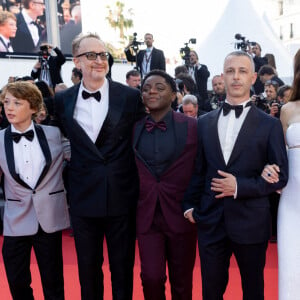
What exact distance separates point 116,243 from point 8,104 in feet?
3.52

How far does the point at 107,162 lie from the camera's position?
236 cm

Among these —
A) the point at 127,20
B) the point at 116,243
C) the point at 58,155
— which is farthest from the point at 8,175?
the point at 127,20

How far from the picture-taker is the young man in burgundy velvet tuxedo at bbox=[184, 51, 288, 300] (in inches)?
79.9

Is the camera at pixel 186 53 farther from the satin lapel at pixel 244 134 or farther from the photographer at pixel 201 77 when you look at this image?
the satin lapel at pixel 244 134

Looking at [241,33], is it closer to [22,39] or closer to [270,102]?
[22,39]

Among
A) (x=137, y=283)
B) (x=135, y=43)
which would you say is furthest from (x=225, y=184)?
(x=135, y=43)

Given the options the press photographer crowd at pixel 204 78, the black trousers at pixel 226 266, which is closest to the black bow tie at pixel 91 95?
the black trousers at pixel 226 266

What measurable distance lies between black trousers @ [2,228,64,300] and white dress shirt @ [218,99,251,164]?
117 centimetres

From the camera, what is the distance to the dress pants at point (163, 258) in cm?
232

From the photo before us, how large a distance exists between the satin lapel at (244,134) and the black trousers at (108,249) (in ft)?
2.56

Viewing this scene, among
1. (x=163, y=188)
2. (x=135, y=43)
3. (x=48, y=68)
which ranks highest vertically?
(x=135, y=43)

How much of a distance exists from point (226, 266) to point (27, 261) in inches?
47.9

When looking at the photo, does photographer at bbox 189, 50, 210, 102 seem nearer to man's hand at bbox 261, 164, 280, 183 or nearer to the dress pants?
the dress pants

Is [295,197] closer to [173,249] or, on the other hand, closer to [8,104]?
[173,249]
